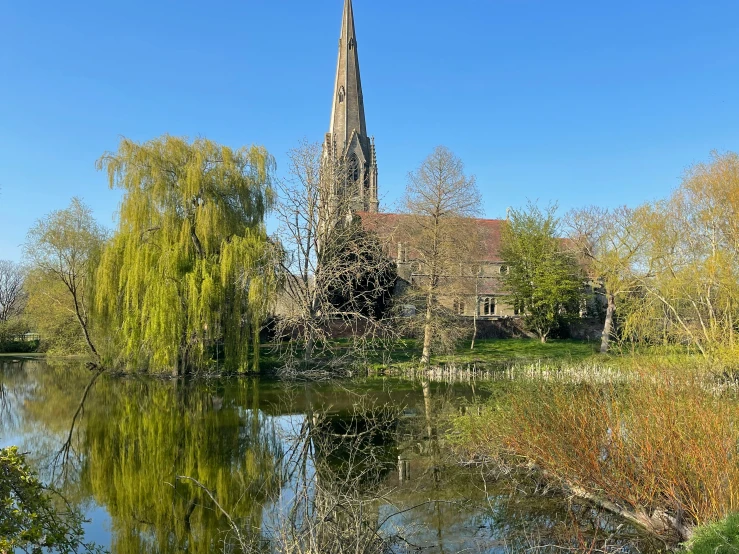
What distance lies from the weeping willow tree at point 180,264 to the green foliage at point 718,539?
1954cm

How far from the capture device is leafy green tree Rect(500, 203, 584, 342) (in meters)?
36.5

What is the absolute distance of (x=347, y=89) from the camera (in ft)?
158

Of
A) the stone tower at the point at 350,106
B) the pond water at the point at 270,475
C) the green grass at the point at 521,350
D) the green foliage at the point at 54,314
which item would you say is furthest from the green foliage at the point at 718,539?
the stone tower at the point at 350,106

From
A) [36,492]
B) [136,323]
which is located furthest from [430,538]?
[136,323]

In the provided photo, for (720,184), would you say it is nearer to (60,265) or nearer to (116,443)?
(116,443)

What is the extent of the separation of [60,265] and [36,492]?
26.2 m

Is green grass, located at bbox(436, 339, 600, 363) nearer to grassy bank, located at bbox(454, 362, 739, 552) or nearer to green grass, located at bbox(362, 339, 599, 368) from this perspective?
green grass, located at bbox(362, 339, 599, 368)

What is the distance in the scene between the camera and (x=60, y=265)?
1094 inches

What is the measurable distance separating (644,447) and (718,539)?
4.72 ft

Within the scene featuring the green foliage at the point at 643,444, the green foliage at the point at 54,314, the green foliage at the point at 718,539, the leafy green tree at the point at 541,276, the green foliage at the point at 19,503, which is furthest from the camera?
the leafy green tree at the point at 541,276

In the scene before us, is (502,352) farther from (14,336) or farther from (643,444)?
(14,336)

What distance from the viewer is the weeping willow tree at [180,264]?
895 inches

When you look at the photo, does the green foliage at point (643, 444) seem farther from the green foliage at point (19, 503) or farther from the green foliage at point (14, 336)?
the green foliage at point (14, 336)

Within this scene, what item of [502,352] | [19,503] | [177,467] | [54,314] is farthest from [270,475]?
[54,314]
